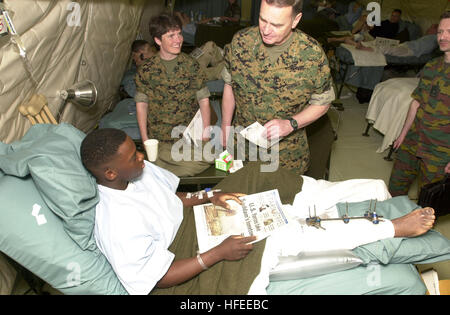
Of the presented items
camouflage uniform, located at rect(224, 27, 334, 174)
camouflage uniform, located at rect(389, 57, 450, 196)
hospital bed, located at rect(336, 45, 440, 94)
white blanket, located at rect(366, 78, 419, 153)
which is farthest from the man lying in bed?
hospital bed, located at rect(336, 45, 440, 94)

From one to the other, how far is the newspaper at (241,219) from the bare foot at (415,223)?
0.51 m

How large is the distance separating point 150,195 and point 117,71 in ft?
7.17

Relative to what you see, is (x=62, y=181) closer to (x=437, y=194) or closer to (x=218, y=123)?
(x=218, y=123)

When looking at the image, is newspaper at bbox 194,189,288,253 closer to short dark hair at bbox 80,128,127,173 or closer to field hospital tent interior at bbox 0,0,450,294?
field hospital tent interior at bbox 0,0,450,294

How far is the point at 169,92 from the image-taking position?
2.17m

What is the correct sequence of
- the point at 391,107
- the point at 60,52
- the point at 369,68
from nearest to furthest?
the point at 60,52 < the point at 391,107 < the point at 369,68

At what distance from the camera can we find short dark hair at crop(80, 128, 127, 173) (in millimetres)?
1205

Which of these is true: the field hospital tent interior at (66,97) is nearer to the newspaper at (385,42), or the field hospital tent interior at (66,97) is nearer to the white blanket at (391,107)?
the white blanket at (391,107)

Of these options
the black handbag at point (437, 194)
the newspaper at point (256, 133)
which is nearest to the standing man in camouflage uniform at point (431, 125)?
the black handbag at point (437, 194)

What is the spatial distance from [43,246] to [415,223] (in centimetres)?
157

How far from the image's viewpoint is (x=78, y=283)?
125cm

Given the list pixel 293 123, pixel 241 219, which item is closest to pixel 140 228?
pixel 241 219

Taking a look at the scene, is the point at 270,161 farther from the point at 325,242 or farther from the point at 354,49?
the point at 354,49

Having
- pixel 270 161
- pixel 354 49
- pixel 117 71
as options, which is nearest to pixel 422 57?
pixel 354 49
